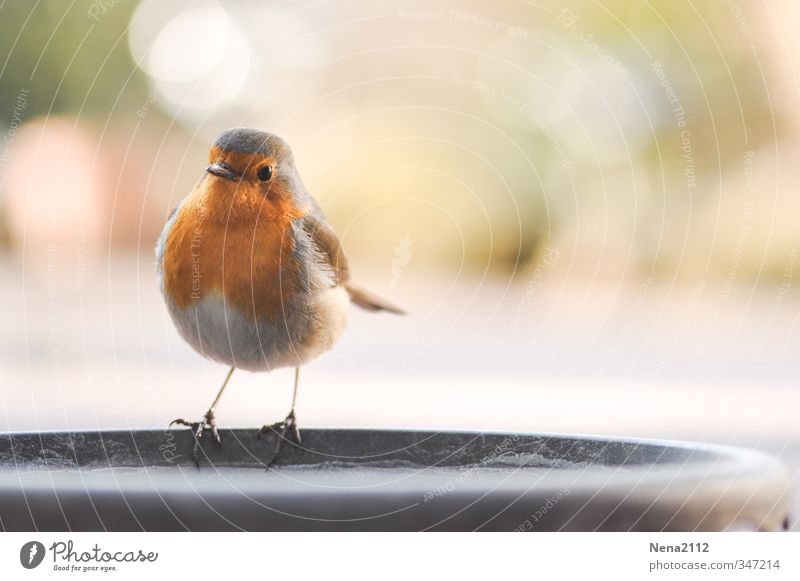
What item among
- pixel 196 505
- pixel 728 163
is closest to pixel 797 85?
pixel 728 163

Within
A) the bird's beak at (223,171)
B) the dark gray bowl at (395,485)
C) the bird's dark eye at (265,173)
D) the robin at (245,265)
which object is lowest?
the dark gray bowl at (395,485)

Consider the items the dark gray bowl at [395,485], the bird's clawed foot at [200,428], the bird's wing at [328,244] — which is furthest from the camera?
the bird's wing at [328,244]

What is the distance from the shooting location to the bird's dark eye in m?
0.90

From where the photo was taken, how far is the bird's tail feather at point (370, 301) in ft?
3.70

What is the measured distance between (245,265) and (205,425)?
165 millimetres

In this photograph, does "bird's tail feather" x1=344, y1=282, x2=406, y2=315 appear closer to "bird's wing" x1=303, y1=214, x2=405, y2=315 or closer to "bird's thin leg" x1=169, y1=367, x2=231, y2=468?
"bird's wing" x1=303, y1=214, x2=405, y2=315

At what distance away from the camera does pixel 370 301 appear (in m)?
1.14

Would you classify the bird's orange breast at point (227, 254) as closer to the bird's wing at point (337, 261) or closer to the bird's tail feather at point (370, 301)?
the bird's wing at point (337, 261)

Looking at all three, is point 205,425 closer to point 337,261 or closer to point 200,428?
point 200,428

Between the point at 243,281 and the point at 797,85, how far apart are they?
3.05 feet

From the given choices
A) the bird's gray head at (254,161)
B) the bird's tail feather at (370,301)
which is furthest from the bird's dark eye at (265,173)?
the bird's tail feather at (370,301)

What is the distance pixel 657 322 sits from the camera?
6.89ft

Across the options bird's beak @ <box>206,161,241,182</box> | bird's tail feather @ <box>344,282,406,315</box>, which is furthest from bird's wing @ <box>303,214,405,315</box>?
bird's beak @ <box>206,161,241,182</box>

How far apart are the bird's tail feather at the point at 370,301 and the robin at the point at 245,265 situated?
163mm
